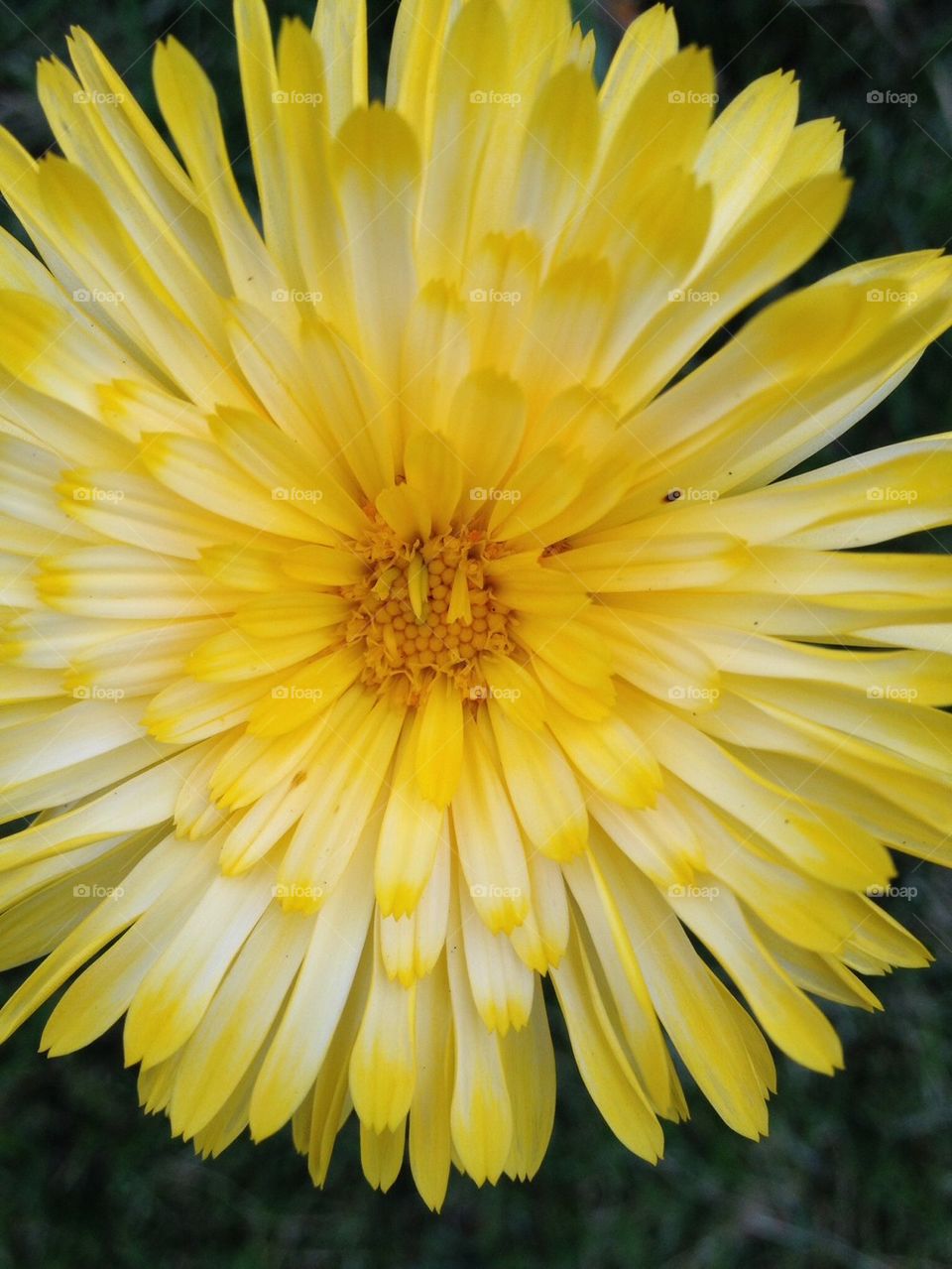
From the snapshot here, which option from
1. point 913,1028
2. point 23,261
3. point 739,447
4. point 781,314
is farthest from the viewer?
point 913,1028

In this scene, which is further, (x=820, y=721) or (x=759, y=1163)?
(x=759, y=1163)

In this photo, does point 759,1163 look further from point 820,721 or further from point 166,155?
point 166,155

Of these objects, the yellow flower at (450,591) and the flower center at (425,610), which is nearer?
the yellow flower at (450,591)

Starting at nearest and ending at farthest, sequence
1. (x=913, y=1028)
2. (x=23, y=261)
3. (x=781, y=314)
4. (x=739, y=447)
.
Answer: (x=781, y=314) → (x=739, y=447) → (x=23, y=261) → (x=913, y=1028)

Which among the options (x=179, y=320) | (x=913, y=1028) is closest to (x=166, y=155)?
(x=179, y=320)

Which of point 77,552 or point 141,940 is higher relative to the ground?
point 77,552

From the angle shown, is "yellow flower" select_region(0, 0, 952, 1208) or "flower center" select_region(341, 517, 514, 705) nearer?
"yellow flower" select_region(0, 0, 952, 1208)
